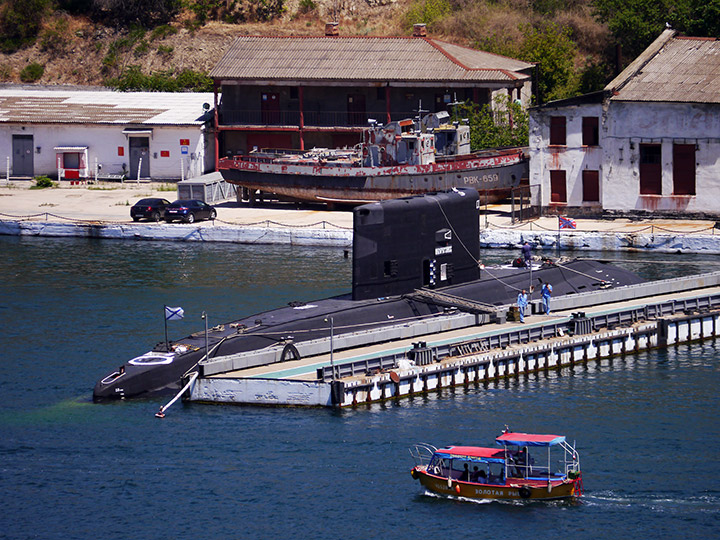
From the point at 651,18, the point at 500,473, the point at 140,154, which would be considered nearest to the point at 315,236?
the point at 140,154

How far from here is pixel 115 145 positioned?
7975cm

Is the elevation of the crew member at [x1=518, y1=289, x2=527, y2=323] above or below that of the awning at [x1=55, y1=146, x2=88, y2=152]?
below

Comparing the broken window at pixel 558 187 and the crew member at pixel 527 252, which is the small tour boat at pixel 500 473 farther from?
the broken window at pixel 558 187

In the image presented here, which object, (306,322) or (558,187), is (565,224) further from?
(306,322)

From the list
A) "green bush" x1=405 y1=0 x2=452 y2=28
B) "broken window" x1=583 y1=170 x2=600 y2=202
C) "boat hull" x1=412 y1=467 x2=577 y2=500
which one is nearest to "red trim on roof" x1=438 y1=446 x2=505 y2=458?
"boat hull" x1=412 y1=467 x2=577 y2=500

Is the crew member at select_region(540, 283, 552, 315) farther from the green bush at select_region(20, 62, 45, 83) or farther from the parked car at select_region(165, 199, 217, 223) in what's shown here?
the green bush at select_region(20, 62, 45, 83)

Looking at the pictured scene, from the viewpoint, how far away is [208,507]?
2959 cm

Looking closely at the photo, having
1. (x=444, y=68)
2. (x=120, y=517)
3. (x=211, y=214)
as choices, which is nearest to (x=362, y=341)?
(x=120, y=517)

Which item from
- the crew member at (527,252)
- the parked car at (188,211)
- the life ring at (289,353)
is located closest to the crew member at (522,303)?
the crew member at (527,252)

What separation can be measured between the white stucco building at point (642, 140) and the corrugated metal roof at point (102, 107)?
2464 centimetres

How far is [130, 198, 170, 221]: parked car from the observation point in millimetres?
67625

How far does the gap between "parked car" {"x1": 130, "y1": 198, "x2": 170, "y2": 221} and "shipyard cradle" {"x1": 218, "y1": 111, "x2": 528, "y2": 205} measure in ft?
17.7

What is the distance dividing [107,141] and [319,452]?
51395 millimetres

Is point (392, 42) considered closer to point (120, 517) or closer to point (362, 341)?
point (362, 341)
